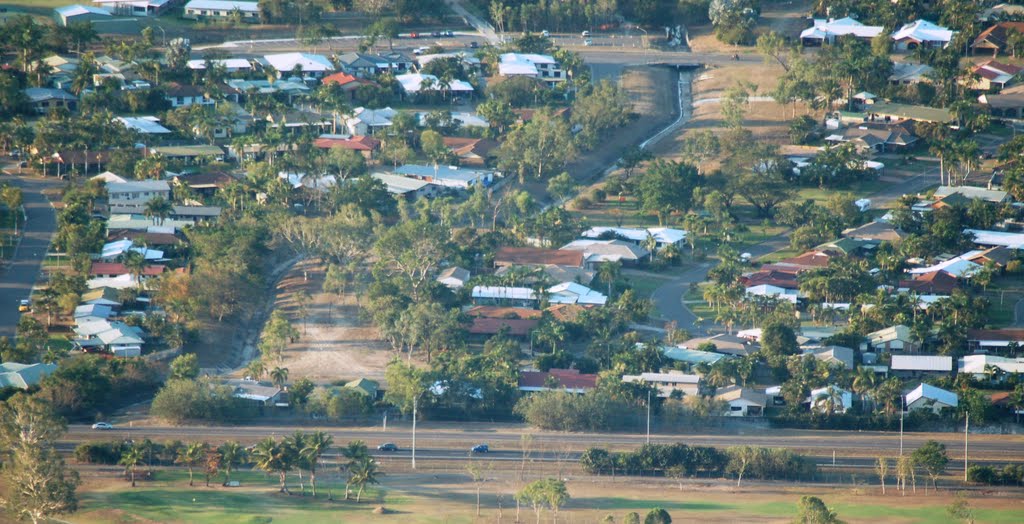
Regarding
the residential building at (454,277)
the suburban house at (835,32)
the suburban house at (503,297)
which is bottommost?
the suburban house at (503,297)

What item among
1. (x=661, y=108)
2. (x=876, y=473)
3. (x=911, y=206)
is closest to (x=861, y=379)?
(x=876, y=473)

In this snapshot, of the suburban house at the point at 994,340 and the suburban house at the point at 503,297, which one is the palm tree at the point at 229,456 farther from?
the suburban house at the point at 994,340

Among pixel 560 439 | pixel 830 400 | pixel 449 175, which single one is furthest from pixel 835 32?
pixel 560 439

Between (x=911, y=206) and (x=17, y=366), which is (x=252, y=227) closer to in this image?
(x=17, y=366)

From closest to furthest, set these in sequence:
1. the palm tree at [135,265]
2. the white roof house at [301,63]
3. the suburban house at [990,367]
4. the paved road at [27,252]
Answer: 1. the suburban house at [990,367]
2. the paved road at [27,252]
3. the palm tree at [135,265]
4. the white roof house at [301,63]

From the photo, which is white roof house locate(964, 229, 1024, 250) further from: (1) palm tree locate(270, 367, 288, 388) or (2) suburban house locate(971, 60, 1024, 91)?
(1) palm tree locate(270, 367, 288, 388)

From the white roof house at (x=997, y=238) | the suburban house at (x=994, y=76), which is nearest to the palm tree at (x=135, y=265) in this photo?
the white roof house at (x=997, y=238)

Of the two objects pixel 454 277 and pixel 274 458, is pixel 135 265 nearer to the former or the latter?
pixel 454 277
